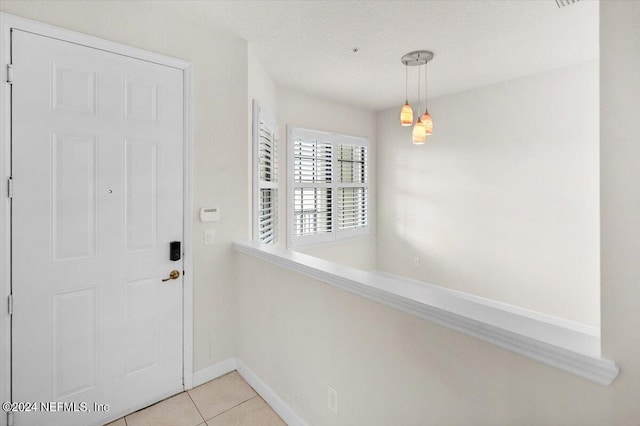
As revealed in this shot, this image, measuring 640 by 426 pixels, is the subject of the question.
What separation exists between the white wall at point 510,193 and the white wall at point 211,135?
2698mm

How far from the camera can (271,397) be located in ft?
6.51

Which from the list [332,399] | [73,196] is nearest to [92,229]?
[73,196]

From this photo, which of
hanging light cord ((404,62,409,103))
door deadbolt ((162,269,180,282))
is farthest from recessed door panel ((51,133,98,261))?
hanging light cord ((404,62,409,103))

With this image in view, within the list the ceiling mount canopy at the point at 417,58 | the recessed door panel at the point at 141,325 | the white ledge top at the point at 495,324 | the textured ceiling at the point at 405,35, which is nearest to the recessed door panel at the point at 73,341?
the recessed door panel at the point at 141,325

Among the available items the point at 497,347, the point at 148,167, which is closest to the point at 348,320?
the point at 497,347

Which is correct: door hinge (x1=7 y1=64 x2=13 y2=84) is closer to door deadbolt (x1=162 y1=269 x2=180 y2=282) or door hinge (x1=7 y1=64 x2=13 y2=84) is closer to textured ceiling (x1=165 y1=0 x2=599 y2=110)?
textured ceiling (x1=165 y1=0 x2=599 y2=110)

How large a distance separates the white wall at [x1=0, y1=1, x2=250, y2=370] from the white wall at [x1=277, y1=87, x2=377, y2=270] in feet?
4.14

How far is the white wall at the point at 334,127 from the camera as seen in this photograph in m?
3.71

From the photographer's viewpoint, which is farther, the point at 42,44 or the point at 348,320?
the point at 42,44

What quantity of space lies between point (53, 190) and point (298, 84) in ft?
8.49

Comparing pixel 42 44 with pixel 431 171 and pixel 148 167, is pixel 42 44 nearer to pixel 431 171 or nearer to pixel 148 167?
pixel 148 167

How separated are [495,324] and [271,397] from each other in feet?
5.26

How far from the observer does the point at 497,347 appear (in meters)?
0.95

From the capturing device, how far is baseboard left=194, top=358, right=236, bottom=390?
7.22 ft
